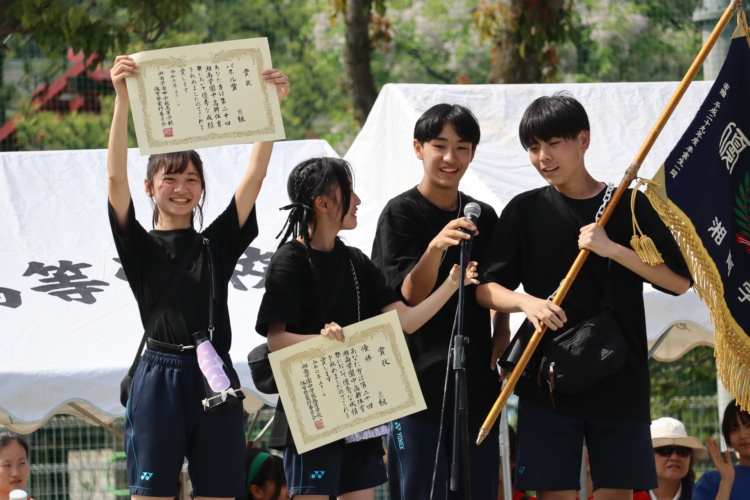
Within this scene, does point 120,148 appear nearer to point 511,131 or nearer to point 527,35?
point 511,131

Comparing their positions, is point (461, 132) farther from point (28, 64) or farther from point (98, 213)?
point (28, 64)

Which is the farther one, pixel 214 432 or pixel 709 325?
pixel 709 325

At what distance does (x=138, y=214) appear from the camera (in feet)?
16.2

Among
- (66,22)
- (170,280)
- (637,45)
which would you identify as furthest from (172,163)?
(637,45)

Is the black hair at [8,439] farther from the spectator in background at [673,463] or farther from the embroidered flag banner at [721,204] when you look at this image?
the embroidered flag banner at [721,204]

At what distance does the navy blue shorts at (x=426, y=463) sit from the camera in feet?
11.1

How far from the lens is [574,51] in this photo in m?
15.0

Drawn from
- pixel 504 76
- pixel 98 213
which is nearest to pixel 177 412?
pixel 98 213

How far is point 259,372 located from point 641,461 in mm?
1166

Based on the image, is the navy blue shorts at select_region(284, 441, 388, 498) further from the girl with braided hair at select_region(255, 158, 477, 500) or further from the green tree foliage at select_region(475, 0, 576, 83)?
the green tree foliage at select_region(475, 0, 576, 83)

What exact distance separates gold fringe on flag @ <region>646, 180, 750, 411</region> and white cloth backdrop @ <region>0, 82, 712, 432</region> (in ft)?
2.05

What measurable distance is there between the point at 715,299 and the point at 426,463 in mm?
1057

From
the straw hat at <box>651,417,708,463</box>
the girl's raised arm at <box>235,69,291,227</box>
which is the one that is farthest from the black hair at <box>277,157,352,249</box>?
the straw hat at <box>651,417,708,463</box>

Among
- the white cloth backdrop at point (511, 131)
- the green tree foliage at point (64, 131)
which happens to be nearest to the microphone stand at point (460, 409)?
the white cloth backdrop at point (511, 131)
